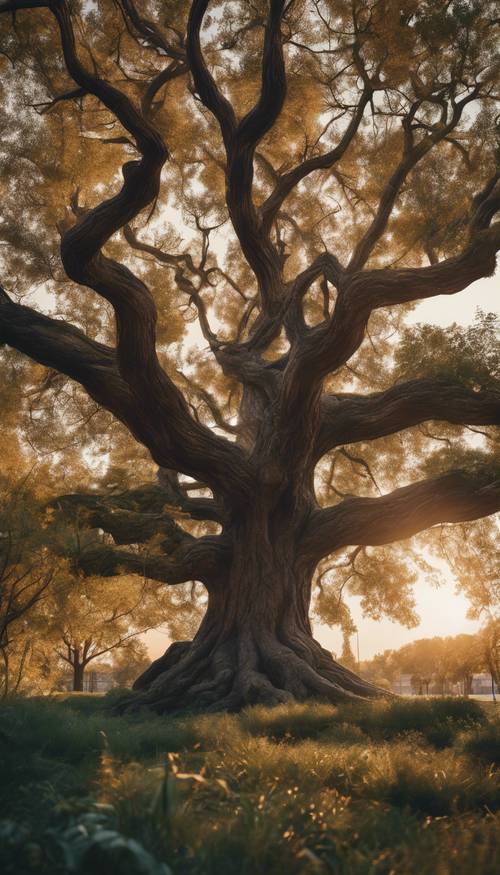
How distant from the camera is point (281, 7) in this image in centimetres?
921

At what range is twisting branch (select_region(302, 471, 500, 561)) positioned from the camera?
481 inches

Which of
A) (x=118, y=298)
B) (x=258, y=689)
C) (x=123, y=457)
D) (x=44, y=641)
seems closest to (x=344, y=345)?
(x=118, y=298)

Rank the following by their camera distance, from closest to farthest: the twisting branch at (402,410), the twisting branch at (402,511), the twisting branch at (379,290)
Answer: the twisting branch at (379,290), the twisting branch at (402,410), the twisting branch at (402,511)

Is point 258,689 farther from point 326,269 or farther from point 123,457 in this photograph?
point 123,457

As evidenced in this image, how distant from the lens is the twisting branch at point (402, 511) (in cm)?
1223

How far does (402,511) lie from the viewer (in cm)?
1267

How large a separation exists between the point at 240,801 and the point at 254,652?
351 inches

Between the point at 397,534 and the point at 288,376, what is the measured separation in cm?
433

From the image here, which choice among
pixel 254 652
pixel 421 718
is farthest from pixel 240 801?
pixel 254 652

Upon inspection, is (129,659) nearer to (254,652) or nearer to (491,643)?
(491,643)

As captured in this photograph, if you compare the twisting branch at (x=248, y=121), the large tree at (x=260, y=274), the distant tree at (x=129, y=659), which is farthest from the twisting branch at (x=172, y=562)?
the distant tree at (x=129, y=659)

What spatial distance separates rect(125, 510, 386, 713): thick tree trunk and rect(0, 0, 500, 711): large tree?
43 mm

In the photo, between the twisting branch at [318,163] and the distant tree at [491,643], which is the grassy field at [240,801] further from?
the distant tree at [491,643]

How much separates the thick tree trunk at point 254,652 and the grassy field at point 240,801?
12.6ft
